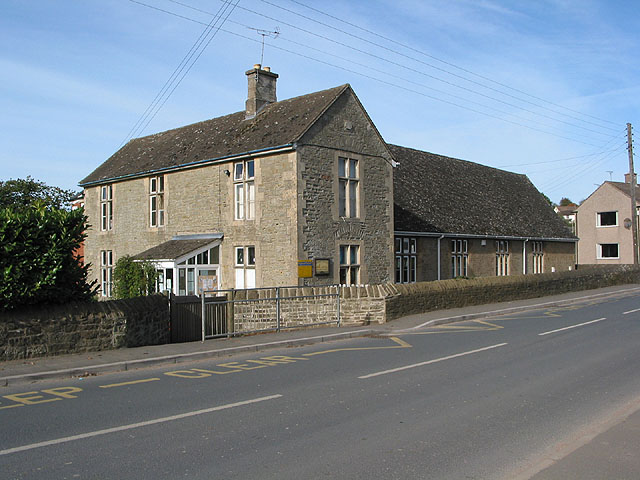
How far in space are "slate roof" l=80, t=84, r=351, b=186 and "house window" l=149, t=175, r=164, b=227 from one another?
1.87 feet

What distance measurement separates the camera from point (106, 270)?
97.7 ft

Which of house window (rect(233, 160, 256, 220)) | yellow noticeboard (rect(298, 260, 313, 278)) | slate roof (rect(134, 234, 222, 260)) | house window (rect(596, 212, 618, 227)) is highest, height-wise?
house window (rect(596, 212, 618, 227))

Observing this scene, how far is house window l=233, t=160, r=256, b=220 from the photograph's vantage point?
22656mm

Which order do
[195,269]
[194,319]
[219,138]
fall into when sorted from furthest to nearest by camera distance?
1. [219,138]
2. [195,269]
3. [194,319]

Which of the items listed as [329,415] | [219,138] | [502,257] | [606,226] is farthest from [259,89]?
[606,226]

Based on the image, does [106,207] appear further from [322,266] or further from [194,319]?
[194,319]

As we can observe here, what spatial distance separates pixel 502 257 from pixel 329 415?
29805 millimetres

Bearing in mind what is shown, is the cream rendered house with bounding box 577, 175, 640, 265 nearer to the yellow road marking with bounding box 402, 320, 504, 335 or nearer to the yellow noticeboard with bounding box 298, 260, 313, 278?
the yellow road marking with bounding box 402, 320, 504, 335

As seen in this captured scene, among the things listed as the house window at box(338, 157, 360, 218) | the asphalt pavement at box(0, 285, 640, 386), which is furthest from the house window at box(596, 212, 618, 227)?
the house window at box(338, 157, 360, 218)

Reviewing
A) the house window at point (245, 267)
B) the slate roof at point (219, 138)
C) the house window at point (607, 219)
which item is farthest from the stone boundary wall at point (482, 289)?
the house window at point (607, 219)

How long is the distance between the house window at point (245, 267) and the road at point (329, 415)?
938 centimetres

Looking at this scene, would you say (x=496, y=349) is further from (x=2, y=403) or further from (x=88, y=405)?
(x=2, y=403)

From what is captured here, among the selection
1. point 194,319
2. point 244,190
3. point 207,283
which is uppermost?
point 244,190

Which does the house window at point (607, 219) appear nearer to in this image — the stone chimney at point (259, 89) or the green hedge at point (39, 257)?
the stone chimney at point (259, 89)
